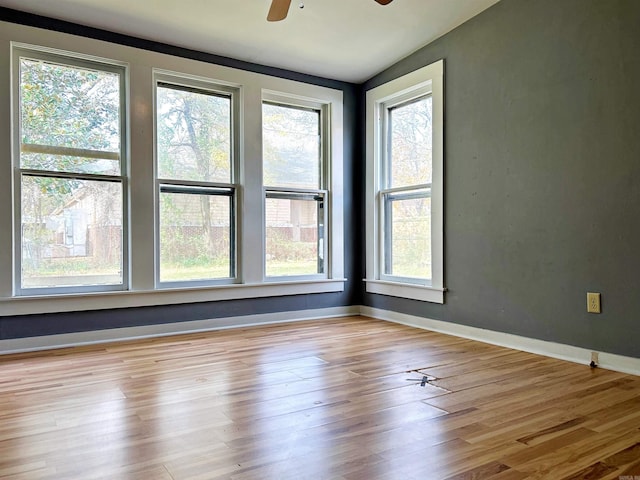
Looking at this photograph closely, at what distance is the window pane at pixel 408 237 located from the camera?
13.7 ft

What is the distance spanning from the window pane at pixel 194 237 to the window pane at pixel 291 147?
0.58 meters

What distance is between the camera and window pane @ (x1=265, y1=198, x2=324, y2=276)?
14.5 ft

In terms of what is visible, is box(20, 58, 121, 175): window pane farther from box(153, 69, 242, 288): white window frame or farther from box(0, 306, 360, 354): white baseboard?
box(0, 306, 360, 354): white baseboard

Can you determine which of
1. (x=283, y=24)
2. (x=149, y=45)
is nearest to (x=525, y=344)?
(x=283, y=24)

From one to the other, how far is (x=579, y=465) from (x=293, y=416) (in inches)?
43.6

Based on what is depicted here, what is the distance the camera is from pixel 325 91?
4656 mm

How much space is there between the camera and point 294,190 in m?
4.52

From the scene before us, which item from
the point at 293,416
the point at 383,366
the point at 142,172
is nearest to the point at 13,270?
the point at 142,172

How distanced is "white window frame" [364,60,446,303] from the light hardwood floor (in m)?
0.86

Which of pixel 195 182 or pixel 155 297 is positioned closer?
pixel 155 297

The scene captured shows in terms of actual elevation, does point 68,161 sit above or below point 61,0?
below

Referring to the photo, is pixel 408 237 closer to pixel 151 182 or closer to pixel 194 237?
pixel 194 237

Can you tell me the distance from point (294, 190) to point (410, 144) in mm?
1177

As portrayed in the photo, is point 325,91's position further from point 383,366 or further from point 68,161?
point 383,366
